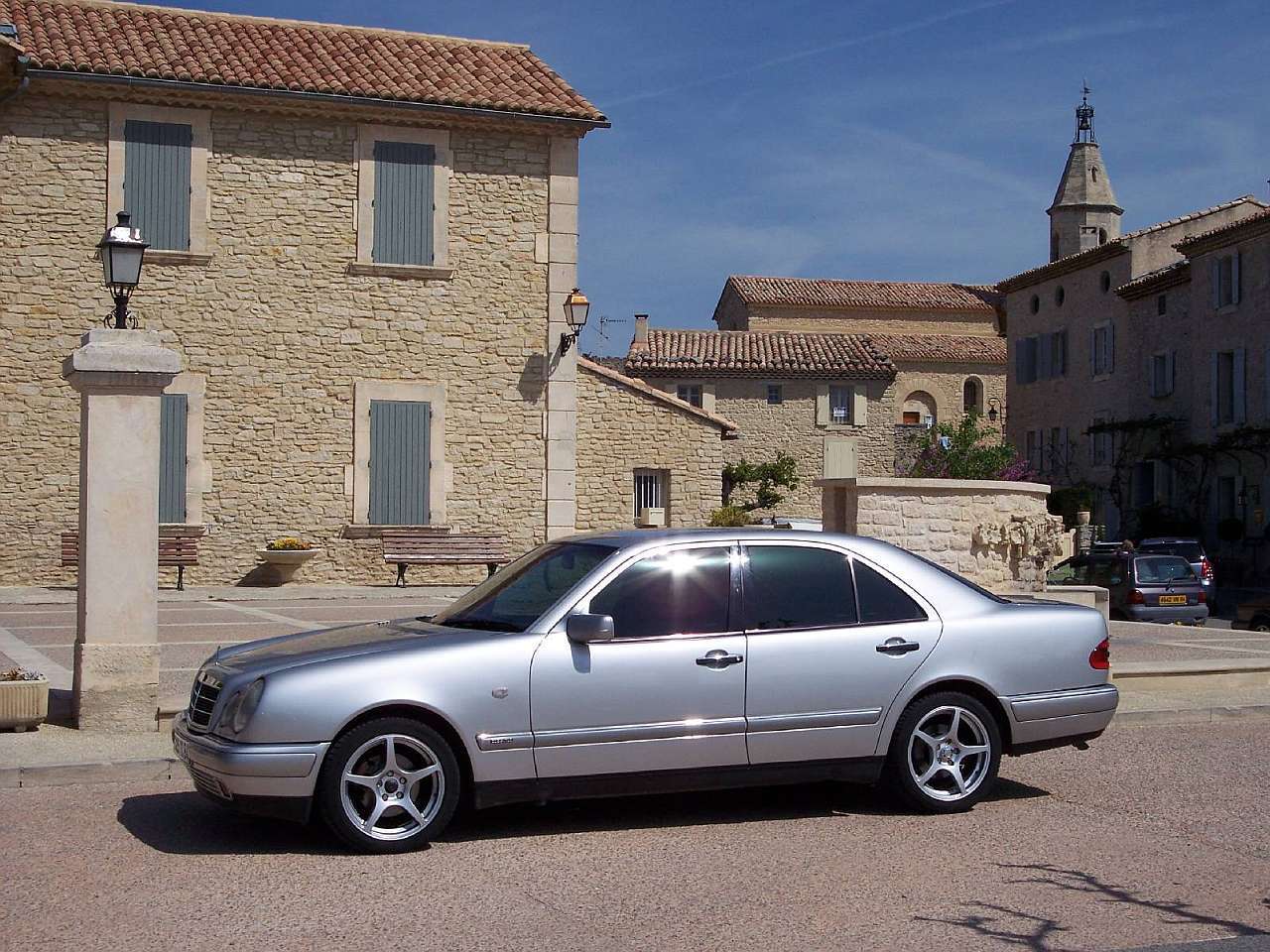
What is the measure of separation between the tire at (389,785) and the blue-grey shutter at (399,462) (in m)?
16.0

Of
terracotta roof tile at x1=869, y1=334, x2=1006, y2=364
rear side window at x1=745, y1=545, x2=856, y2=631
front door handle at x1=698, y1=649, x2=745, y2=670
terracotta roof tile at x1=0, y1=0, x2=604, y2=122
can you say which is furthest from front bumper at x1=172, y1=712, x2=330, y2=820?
terracotta roof tile at x1=869, y1=334, x2=1006, y2=364

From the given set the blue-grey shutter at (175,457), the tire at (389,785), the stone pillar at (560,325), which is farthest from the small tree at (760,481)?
the tire at (389,785)

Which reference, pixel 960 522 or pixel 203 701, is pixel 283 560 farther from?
pixel 203 701

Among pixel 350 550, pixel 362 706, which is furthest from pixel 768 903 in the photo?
pixel 350 550

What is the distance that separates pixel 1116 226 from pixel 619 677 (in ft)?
204

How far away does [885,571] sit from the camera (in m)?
7.26

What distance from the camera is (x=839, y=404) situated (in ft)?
159

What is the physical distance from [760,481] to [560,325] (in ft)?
73.6

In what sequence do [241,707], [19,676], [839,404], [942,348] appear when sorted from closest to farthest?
[241,707]
[19,676]
[839,404]
[942,348]

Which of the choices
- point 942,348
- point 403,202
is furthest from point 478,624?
point 942,348

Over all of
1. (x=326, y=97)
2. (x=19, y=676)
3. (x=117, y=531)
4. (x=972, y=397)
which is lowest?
(x=19, y=676)

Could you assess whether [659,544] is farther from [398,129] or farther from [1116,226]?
[1116,226]

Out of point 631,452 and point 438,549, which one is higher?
point 631,452

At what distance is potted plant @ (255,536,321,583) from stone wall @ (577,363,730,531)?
4761 mm
